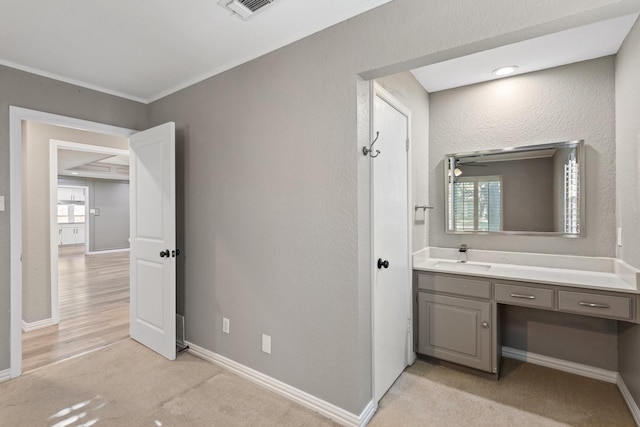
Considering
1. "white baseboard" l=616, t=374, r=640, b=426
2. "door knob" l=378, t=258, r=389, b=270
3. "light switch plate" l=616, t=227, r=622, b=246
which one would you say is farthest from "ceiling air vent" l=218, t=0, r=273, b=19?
"white baseboard" l=616, t=374, r=640, b=426

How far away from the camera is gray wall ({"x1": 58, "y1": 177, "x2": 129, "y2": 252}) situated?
10.2 meters

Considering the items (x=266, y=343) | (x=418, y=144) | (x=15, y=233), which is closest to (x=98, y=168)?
(x=15, y=233)

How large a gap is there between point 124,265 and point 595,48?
8826mm

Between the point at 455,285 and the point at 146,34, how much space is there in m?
2.82

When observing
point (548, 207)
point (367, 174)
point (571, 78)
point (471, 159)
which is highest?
point (571, 78)

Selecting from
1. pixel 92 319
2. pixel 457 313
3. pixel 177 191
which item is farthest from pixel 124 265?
pixel 457 313

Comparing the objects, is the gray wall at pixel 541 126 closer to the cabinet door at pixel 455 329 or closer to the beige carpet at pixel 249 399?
the cabinet door at pixel 455 329

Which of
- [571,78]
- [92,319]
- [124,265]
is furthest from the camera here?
[124,265]

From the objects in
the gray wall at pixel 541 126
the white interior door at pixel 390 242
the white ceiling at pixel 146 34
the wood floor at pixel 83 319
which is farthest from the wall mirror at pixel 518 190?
the wood floor at pixel 83 319

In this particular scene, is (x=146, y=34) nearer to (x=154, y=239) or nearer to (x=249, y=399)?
(x=154, y=239)

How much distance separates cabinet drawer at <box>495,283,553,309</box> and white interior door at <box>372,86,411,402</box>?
67cm

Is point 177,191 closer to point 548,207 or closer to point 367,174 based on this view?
point 367,174

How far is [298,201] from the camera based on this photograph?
2.14 meters

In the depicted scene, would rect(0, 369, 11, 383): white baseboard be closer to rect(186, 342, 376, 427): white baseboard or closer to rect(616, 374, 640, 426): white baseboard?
rect(186, 342, 376, 427): white baseboard
